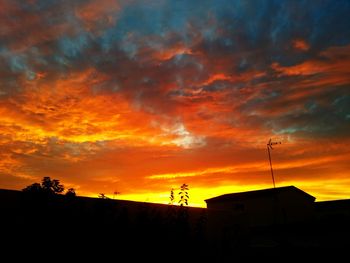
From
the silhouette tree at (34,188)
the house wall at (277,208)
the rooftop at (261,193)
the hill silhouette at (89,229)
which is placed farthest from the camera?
the rooftop at (261,193)

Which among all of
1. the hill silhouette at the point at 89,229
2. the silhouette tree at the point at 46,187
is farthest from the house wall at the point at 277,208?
the silhouette tree at the point at 46,187

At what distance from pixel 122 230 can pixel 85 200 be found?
162 centimetres

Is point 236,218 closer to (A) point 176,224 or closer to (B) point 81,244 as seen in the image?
(A) point 176,224

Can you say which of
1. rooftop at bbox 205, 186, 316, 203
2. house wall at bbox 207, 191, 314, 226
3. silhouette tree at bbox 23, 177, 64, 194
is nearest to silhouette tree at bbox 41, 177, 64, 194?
silhouette tree at bbox 23, 177, 64, 194

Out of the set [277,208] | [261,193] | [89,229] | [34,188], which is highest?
[261,193]

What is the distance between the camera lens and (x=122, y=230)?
6629mm

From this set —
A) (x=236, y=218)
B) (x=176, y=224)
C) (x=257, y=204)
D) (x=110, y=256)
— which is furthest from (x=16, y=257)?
(x=257, y=204)

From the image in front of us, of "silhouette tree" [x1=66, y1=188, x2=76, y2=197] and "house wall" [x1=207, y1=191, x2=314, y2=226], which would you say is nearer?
"silhouette tree" [x1=66, y1=188, x2=76, y2=197]

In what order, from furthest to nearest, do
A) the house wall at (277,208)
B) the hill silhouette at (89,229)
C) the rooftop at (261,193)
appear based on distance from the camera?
the rooftop at (261,193)
the house wall at (277,208)
the hill silhouette at (89,229)

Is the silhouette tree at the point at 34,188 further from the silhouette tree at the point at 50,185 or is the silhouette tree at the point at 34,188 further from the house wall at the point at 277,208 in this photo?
the house wall at the point at 277,208

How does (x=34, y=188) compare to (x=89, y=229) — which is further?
(x=34, y=188)

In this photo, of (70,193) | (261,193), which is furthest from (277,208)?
(70,193)

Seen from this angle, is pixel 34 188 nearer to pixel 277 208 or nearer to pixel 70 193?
pixel 70 193

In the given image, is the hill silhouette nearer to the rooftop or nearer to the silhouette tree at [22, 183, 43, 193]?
the silhouette tree at [22, 183, 43, 193]
